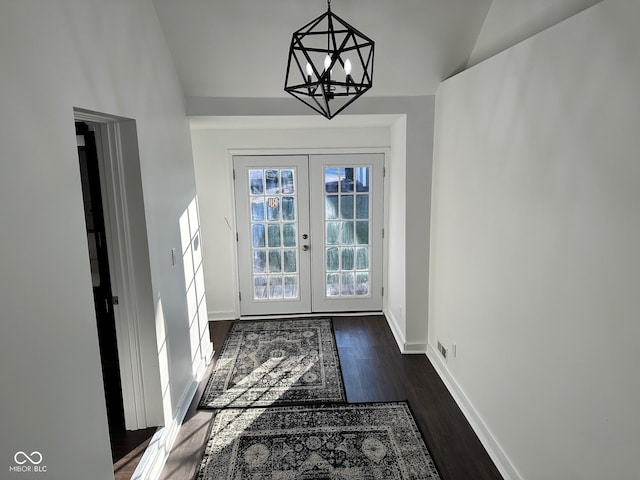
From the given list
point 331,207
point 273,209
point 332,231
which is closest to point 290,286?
point 332,231

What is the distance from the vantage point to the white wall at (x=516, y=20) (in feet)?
7.40

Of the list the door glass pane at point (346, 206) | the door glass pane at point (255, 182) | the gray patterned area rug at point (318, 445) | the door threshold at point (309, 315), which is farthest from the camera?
the door threshold at point (309, 315)

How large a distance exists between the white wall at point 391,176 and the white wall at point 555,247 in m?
0.65

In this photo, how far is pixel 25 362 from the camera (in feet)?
4.55

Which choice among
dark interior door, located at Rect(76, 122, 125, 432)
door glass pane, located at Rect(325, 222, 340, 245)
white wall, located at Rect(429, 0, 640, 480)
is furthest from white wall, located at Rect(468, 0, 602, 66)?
dark interior door, located at Rect(76, 122, 125, 432)

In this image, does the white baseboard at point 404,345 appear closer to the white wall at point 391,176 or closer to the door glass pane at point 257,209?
the white wall at point 391,176

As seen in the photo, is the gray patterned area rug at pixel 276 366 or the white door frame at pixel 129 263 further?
the gray patterned area rug at pixel 276 366

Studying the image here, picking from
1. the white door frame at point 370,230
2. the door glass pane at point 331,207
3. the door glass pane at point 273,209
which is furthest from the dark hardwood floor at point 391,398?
the door glass pane at point 273,209

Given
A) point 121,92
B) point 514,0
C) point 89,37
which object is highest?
point 514,0

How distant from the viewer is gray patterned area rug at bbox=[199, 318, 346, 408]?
11.1 feet

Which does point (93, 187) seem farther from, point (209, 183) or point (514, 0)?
point (514, 0)

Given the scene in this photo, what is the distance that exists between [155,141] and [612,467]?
2.87m

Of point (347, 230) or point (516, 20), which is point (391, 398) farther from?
point (516, 20)

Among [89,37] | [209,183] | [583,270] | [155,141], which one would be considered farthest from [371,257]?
[89,37]
